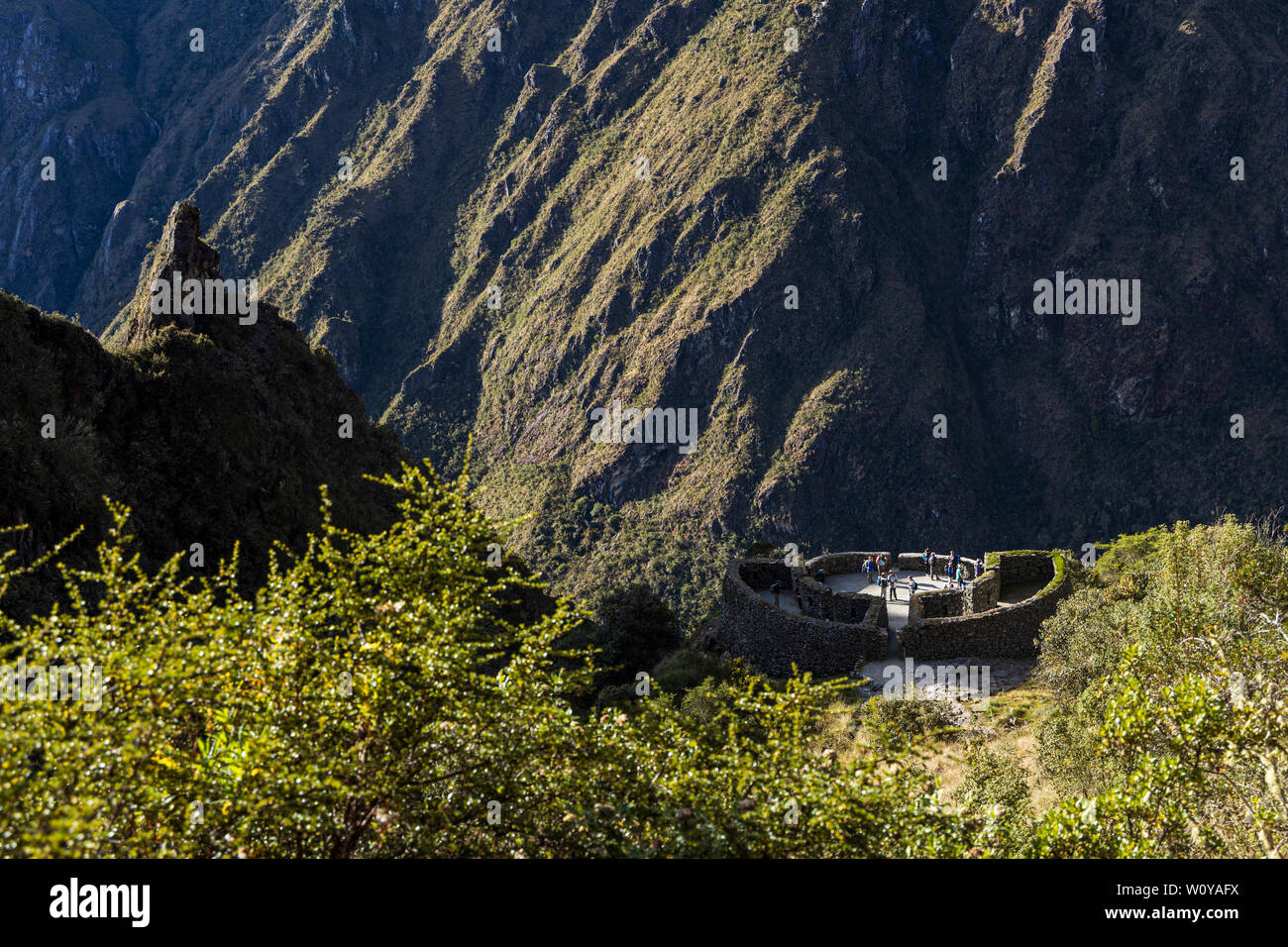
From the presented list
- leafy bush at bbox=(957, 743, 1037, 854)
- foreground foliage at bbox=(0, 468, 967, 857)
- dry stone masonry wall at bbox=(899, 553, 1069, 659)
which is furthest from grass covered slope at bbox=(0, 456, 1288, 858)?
dry stone masonry wall at bbox=(899, 553, 1069, 659)

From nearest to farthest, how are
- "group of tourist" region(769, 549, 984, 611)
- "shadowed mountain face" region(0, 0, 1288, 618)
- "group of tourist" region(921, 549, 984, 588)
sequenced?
1. "group of tourist" region(769, 549, 984, 611)
2. "group of tourist" region(921, 549, 984, 588)
3. "shadowed mountain face" region(0, 0, 1288, 618)

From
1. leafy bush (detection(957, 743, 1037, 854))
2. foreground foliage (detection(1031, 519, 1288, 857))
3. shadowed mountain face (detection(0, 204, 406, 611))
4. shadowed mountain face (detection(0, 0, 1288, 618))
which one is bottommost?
leafy bush (detection(957, 743, 1037, 854))

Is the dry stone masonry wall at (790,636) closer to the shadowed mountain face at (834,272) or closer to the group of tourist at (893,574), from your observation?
the group of tourist at (893,574)

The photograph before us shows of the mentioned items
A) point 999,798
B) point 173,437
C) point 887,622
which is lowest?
point 999,798

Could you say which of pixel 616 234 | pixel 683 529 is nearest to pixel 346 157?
pixel 616 234

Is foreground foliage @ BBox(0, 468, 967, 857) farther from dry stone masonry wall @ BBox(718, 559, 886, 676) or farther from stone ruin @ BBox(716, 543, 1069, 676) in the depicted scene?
stone ruin @ BBox(716, 543, 1069, 676)

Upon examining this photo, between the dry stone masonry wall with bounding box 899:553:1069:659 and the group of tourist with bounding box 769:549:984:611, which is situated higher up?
the group of tourist with bounding box 769:549:984:611

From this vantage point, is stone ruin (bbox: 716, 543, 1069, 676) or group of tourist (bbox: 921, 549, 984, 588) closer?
stone ruin (bbox: 716, 543, 1069, 676)

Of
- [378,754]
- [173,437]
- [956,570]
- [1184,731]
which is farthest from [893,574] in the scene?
[378,754]

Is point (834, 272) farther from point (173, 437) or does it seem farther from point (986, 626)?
point (173, 437)
